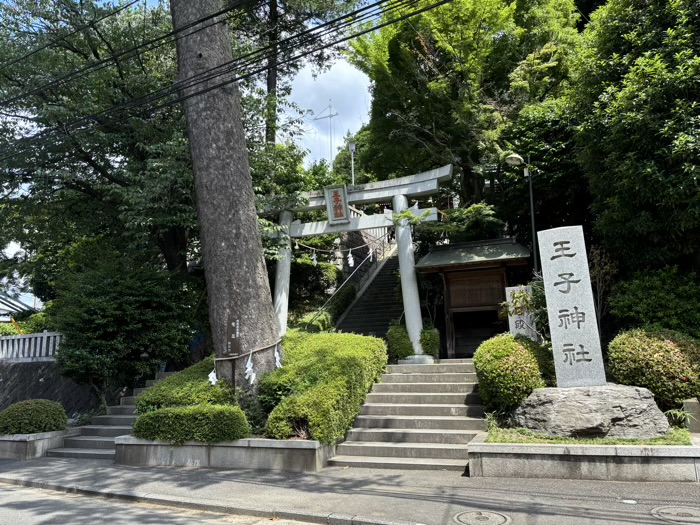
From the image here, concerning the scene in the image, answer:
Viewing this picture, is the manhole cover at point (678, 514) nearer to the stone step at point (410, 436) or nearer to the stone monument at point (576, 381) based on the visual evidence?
the stone monument at point (576, 381)

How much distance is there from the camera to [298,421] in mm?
8031

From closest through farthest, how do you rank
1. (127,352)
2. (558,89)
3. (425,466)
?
(425,466)
(127,352)
(558,89)

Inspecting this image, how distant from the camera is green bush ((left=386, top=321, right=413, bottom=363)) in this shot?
12828mm

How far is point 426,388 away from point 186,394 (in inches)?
181

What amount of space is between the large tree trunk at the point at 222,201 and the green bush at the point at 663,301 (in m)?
6.58

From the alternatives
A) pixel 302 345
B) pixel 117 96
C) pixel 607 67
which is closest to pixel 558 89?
pixel 607 67

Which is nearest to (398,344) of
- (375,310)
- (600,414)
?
(375,310)

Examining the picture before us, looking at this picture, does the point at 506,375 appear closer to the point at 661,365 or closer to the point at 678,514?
the point at 661,365

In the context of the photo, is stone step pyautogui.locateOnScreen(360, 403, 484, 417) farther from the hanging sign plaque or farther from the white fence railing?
the white fence railing

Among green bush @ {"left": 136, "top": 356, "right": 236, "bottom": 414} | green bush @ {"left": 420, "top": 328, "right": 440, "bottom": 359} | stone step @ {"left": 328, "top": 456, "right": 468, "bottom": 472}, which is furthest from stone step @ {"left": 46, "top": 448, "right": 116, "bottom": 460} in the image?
green bush @ {"left": 420, "top": 328, "right": 440, "bottom": 359}

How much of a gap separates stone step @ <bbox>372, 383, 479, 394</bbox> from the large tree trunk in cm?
248

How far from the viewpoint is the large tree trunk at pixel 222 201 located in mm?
9273

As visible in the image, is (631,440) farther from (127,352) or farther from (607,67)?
(127,352)

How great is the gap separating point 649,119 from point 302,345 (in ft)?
25.4
